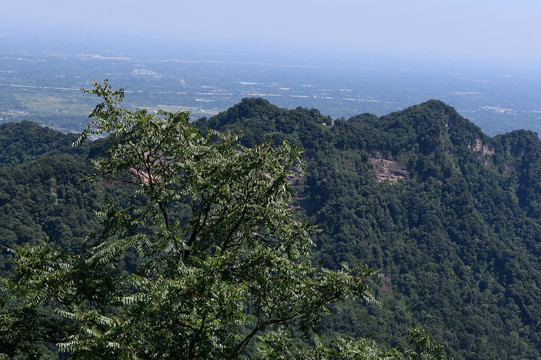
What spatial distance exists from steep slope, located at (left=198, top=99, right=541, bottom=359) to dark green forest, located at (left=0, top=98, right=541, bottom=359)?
0.54ft

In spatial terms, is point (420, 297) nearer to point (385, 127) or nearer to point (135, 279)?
point (385, 127)

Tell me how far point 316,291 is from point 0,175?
43.2 metres

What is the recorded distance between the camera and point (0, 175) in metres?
42.4

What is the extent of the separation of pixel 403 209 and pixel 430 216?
3.60 meters

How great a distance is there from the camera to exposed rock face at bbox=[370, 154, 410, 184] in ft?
208

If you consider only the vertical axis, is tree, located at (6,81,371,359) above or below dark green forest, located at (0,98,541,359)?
above

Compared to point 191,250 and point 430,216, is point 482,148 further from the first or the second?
point 191,250

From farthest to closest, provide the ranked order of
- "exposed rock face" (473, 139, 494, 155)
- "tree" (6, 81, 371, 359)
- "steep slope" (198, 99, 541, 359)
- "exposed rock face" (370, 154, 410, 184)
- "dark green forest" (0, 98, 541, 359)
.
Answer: "exposed rock face" (473, 139, 494, 155), "exposed rock face" (370, 154, 410, 184), "steep slope" (198, 99, 541, 359), "dark green forest" (0, 98, 541, 359), "tree" (6, 81, 371, 359)

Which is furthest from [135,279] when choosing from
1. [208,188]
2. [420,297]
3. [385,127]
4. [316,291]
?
[385,127]

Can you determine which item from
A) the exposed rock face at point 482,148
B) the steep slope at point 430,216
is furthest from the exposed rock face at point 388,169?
the exposed rock face at point 482,148

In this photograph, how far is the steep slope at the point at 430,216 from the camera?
158 feet

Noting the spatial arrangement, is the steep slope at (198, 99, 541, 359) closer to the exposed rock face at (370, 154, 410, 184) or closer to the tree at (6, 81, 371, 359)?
the exposed rock face at (370, 154, 410, 184)

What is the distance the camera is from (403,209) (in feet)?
197

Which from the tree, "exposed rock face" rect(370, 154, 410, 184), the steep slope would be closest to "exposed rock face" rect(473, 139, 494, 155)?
the steep slope
